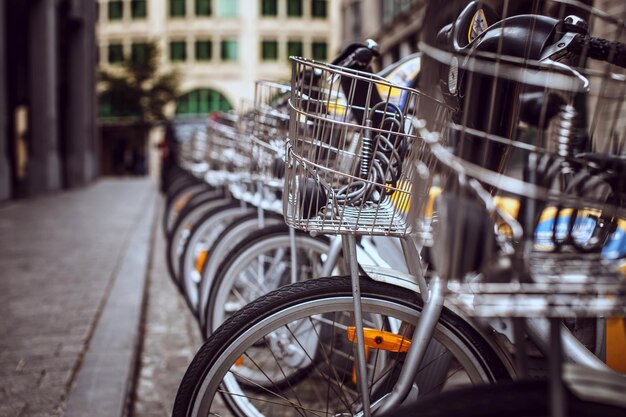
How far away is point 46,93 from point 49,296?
40.2 feet

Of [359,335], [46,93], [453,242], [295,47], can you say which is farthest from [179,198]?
[295,47]

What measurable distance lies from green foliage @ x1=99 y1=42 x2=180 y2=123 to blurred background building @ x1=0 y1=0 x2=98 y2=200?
1392 cm

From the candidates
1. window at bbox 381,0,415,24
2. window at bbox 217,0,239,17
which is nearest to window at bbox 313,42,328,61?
window at bbox 217,0,239,17

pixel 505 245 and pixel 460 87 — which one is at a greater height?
pixel 460 87

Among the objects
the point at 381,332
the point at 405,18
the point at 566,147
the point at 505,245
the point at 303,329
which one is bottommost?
the point at 303,329

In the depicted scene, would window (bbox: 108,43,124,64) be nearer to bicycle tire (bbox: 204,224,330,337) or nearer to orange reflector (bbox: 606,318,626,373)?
bicycle tire (bbox: 204,224,330,337)

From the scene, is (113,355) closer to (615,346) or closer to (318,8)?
(615,346)

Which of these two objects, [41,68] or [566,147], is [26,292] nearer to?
[566,147]

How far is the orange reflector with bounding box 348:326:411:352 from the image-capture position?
1.95 metres

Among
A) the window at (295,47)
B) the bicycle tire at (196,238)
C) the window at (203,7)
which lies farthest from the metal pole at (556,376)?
the window at (203,7)

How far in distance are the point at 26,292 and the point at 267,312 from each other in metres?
3.85

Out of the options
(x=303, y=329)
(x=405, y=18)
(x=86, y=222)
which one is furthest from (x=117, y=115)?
(x=303, y=329)

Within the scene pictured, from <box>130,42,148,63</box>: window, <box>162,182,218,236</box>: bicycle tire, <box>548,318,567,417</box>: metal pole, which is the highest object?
<box>130,42,148,63</box>: window

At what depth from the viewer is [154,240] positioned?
859 cm
